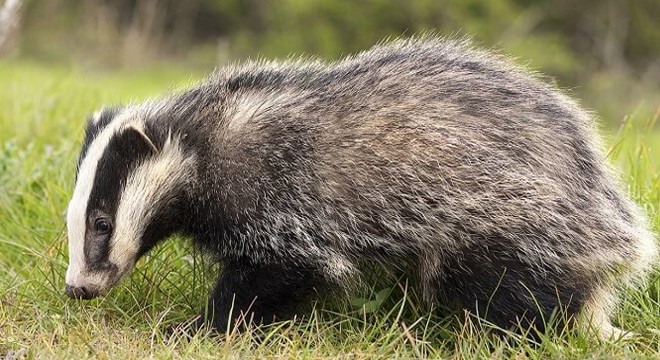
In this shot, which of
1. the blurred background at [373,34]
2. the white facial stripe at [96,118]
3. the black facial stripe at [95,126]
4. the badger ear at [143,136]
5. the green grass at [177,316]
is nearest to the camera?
the green grass at [177,316]

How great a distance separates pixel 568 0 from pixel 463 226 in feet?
52.7

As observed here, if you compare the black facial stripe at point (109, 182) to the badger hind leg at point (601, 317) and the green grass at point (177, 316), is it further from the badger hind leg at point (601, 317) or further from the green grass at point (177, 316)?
the badger hind leg at point (601, 317)

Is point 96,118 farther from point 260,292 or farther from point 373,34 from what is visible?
point 373,34

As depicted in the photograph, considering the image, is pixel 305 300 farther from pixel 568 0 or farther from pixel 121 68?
pixel 568 0

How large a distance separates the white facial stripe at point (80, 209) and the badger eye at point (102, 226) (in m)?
0.06

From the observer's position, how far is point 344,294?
175 inches

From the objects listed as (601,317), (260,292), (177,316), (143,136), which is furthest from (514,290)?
(143,136)

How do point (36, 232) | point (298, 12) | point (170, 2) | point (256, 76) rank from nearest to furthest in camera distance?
point (256, 76), point (36, 232), point (298, 12), point (170, 2)

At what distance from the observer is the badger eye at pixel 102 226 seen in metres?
4.23

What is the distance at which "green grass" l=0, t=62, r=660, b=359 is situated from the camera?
4031 mm

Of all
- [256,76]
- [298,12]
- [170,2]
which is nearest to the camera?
[256,76]

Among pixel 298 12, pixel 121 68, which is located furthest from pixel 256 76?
pixel 298 12

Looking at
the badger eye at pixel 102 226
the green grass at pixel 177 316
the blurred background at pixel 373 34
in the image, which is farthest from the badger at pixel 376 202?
the blurred background at pixel 373 34

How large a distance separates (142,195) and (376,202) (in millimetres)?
1042
